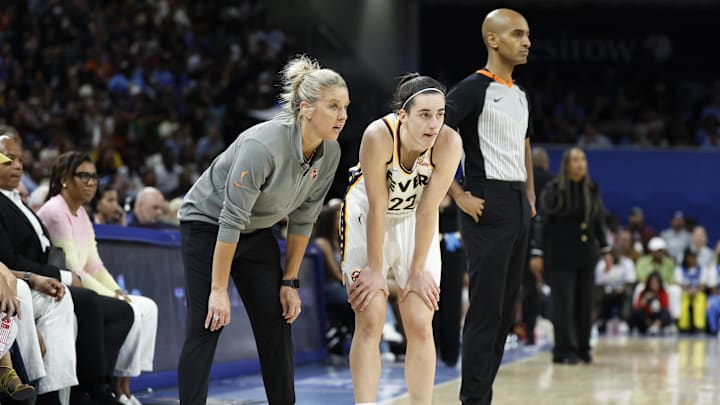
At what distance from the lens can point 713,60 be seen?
2388 cm

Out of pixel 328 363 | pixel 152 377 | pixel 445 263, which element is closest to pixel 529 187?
pixel 152 377

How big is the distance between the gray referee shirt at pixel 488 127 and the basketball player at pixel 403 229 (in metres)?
0.79

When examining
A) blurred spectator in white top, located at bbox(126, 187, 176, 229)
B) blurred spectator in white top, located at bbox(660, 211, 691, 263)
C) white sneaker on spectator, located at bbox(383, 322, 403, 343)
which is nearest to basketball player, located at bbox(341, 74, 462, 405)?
blurred spectator in white top, located at bbox(126, 187, 176, 229)

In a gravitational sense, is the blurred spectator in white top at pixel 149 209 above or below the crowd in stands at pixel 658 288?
above

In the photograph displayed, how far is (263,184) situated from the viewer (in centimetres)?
466

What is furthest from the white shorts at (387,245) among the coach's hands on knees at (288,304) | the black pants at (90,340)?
the black pants at (90,340)

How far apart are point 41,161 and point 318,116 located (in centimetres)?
853

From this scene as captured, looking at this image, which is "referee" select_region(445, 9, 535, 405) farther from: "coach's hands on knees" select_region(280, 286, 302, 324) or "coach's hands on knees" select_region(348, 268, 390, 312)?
"coach's hands on knees" select_region(280, 286, 302, 324)

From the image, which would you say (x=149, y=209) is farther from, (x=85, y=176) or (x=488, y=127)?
(x=488, y=127)

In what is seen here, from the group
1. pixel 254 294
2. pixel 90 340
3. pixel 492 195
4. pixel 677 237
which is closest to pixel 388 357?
pixel 90 340

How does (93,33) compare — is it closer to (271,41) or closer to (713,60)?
(271,41)

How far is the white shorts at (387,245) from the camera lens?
5.02 metres

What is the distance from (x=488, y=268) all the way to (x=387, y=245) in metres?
0.84

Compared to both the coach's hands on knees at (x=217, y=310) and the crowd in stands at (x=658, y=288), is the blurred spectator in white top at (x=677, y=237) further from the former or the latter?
the coach's hands on knees at (x=217, y=310)
